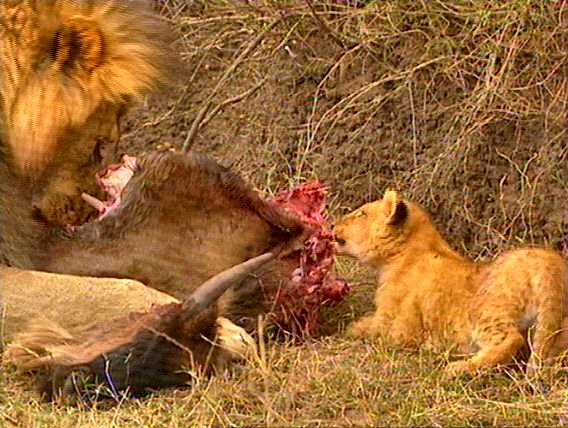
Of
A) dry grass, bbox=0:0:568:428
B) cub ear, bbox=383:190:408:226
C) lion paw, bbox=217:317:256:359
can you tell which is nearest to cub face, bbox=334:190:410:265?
cub ear, bbox=383:190:408:226

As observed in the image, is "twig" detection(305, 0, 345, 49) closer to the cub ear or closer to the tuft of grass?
the cub ear

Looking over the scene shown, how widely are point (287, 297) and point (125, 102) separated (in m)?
0.68

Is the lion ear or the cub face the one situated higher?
the lion ear

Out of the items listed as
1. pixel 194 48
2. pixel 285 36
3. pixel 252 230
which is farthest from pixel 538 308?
pixel 194 48

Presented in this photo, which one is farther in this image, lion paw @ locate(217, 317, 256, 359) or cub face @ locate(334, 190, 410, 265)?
cub face @ locate(334, 190, 410, 265)

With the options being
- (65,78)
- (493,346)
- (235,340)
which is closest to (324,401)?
(235,340)

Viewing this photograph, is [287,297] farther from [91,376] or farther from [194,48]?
[194,48]

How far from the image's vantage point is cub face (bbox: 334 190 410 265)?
3.10m

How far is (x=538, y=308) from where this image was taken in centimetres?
269

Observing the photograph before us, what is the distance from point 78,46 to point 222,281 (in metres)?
0.72

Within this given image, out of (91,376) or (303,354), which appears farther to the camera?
(303,354)

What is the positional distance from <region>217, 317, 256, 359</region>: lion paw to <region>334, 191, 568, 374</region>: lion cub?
0.40 metres

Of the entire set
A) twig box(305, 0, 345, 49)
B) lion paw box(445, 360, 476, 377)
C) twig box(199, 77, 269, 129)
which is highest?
twig box(305, 0, 345, 49)

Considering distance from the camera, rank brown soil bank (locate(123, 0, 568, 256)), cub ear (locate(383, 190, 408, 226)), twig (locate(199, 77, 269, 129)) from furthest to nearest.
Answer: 1. twig (locate(199, 77, 269, 129))
2. brown soil bank (locate(123, 0, 568, 256))
3. cub ear (locate(383, 190, 408, 226))
